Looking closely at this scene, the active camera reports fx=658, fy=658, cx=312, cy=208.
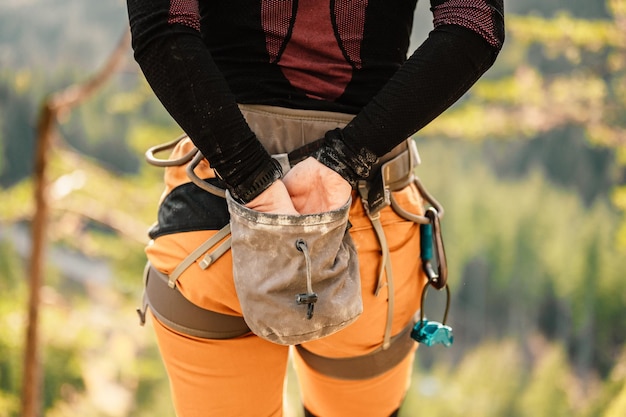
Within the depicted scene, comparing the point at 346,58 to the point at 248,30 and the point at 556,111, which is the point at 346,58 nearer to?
the point at 248,30

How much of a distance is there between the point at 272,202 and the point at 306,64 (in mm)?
204

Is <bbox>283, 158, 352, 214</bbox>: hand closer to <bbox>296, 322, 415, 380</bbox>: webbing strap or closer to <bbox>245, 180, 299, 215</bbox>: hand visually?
<bbox>245, 180, 299, 215</bbox>: hand

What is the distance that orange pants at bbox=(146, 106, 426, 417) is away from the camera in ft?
2.83

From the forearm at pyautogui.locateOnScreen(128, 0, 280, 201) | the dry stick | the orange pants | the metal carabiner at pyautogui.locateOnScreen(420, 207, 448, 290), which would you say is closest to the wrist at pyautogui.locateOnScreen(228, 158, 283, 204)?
the forearm at pyautogui.locateOnScreen(128, 0, 280, 201)

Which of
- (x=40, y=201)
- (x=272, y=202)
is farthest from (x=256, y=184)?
(x=40, y=201)

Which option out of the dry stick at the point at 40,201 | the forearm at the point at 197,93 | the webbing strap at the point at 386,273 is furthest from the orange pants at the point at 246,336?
the dry stick at the point at 40,201

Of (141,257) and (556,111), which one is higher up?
(556,111)

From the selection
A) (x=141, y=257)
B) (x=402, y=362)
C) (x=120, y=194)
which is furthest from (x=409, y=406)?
(x=402, y=362)

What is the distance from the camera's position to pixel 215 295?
33.6 inches

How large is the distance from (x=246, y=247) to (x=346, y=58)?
29cm

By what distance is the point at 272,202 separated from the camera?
77cm

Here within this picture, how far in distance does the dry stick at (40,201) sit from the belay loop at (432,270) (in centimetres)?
336

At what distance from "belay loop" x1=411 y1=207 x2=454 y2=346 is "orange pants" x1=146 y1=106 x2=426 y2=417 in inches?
0.7

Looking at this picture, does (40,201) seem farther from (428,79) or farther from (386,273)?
(428,79)
